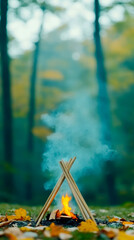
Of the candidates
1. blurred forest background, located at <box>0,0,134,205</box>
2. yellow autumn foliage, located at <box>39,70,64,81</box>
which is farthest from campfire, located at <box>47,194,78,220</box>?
yellow autumn foliage, located at <box>39,70,64,81</box>

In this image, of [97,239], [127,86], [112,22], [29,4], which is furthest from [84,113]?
[97,239]

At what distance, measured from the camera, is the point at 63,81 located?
12805 mm

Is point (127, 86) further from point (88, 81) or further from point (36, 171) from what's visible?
point (36, 171)

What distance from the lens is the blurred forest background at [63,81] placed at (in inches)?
437

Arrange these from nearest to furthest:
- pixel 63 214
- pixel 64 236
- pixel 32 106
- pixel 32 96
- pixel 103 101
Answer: pixel 64 236 < pixel 63 214 < pixel 103 101 < pixel 32 96 < pixel 32 106

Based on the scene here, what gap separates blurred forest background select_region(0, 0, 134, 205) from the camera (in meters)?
11.1

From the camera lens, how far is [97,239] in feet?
8.01

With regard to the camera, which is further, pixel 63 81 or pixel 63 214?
pixel 63 81

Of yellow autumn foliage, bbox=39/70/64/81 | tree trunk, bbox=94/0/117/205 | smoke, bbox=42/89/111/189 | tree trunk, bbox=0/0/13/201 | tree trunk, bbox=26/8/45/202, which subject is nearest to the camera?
smoke, bbox=42/89/111/189

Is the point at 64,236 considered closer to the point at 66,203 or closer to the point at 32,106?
the point at 66,203

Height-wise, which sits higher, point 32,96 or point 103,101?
point 32,96

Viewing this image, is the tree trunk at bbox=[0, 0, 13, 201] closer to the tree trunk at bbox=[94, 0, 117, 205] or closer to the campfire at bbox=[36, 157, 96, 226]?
the tree trunk at bbox=[94, 0, 117, 205]

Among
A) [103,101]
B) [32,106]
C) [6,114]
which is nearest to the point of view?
[103,101]

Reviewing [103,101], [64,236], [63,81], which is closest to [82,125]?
[103,101]
